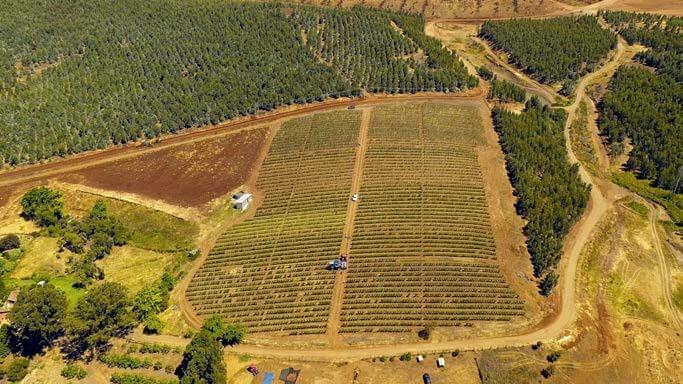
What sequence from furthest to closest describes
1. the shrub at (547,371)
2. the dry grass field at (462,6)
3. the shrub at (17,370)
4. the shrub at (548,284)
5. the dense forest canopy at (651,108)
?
the dry grass field at (462,6), the dense forest canopy at (651,108), the shrub at (548,284), the shrub at (17,370), the shrub at (547,371)

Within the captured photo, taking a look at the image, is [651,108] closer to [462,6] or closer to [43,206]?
[462,6]

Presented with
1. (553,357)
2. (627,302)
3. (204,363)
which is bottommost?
(627,302)

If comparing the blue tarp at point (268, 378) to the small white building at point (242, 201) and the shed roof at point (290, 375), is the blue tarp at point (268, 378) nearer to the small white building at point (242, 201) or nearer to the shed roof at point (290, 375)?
the shed roof at point (290, 375)

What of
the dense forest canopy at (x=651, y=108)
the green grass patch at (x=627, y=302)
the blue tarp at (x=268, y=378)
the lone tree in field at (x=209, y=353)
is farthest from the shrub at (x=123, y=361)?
the dense forest canopy at (x=651, y=108)

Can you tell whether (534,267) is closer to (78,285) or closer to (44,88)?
(78,285)

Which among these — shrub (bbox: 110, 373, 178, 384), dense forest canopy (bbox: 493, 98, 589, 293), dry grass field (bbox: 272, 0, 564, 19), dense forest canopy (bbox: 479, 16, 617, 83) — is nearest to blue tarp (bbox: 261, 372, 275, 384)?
shrub (bbox: 110, 373, 178, 384)

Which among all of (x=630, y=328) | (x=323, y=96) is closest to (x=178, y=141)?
(x=323, y=96)

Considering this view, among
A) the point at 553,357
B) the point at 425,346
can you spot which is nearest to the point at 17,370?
the point at 425,346
